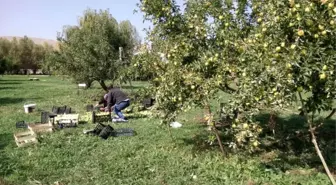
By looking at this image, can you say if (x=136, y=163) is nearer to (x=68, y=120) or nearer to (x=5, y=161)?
(x=5, y=161)

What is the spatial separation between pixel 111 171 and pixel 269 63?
3.70 meters

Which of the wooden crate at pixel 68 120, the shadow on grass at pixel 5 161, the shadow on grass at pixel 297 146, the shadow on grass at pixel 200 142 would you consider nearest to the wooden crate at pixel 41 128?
the shadow on grass at pixel 5 161

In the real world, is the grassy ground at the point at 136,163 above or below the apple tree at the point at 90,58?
below

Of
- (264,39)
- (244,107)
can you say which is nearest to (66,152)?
(244,107)

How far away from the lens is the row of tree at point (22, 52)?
72856mm

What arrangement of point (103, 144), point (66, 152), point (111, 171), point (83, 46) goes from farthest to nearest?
point (83, 46), point (103, 144), point (66, 152), point (111, 171)

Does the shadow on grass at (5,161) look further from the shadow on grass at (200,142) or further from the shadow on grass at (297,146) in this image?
the shadow on grass at (297,146)

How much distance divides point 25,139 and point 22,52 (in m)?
71.1

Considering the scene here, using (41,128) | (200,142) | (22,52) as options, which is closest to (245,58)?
(200,142)

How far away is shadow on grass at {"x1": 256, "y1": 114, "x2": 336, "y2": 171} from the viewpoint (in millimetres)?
7484

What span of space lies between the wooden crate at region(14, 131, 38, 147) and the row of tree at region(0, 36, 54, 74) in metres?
65.3

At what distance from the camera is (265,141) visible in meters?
9.30

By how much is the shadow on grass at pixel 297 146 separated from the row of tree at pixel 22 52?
67.2 m

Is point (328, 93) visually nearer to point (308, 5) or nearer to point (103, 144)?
point (308, 5)
